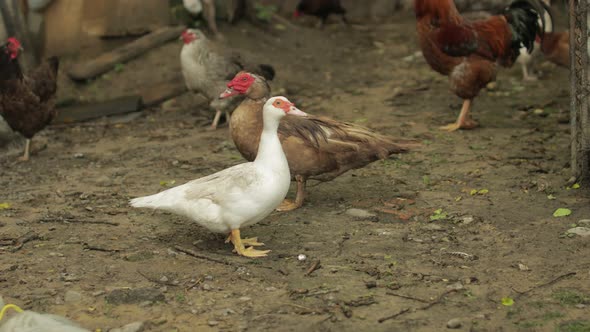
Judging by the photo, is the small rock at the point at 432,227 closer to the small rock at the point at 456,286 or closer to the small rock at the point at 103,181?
the small rock at the point at 456,286

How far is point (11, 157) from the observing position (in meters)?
7.78

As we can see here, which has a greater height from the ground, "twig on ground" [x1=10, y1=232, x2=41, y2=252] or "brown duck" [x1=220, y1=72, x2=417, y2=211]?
"brown duck" [x1=220, y1=72, x2=417, y2=211]

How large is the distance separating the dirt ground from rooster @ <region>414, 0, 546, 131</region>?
0.51 m

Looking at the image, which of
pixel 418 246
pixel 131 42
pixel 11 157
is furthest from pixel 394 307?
pixel 131 42

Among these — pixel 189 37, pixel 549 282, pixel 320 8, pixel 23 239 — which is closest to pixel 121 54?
pixel 189 37

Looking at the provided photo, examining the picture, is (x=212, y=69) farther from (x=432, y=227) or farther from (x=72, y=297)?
(x=72, y=297)

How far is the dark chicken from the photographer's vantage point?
12367 millimetres

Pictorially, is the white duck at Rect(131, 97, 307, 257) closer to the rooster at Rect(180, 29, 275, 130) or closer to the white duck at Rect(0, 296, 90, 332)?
the white duck at Rect(0, 296, 90, 332)

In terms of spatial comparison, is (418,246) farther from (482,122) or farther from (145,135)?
(145,135)

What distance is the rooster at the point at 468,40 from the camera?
7.64m

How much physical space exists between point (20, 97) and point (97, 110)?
4.99ft

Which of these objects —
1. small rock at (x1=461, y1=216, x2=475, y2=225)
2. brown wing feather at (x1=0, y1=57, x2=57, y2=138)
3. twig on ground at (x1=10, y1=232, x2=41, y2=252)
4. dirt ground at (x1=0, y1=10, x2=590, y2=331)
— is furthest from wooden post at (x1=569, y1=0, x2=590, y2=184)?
brown wing feather at (x1=0, y1=57, x2=57, y2=138)

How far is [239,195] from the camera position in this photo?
15.4 feet

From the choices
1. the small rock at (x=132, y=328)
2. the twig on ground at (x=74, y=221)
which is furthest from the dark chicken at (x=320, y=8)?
the small rock at (x=132, y=328)
